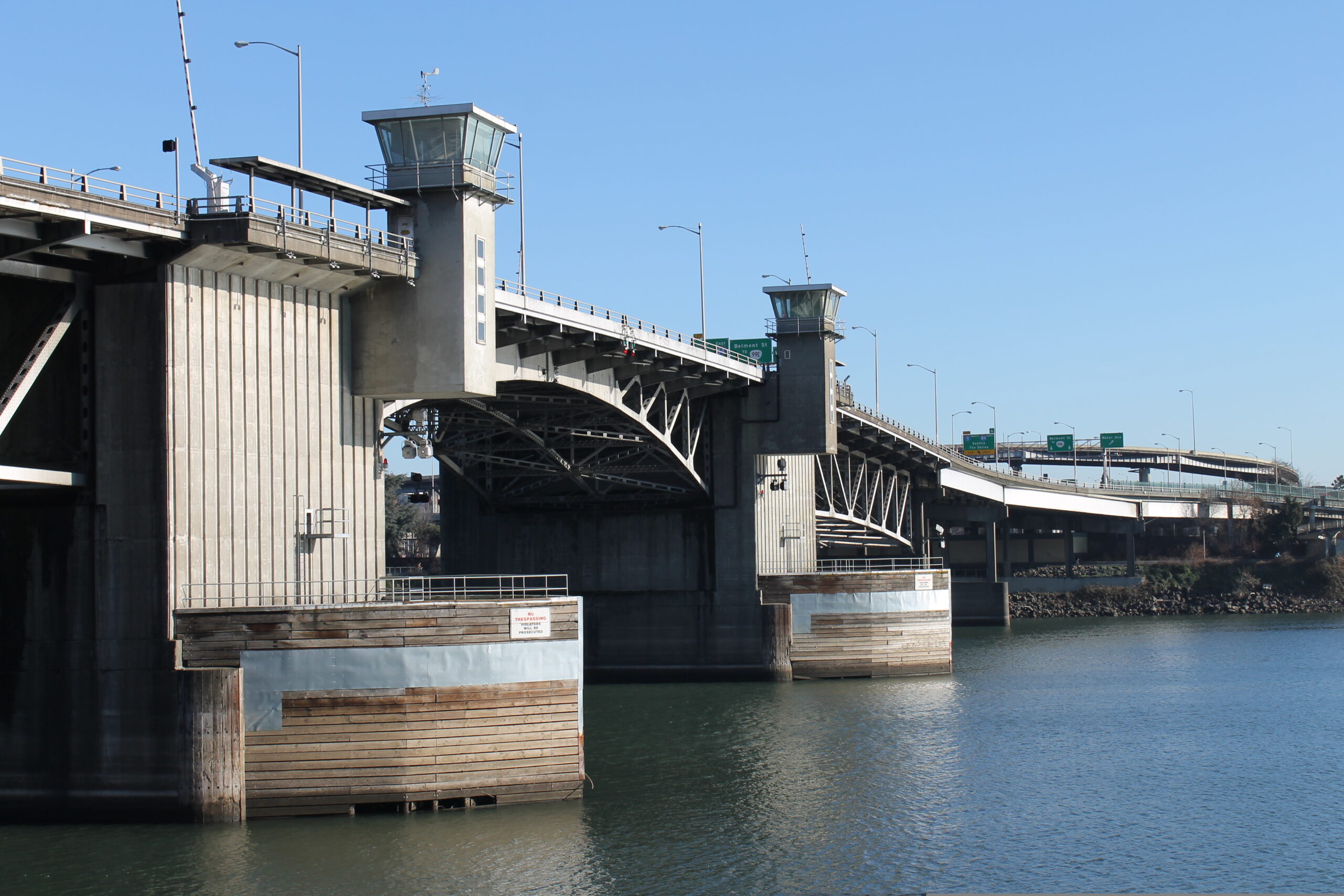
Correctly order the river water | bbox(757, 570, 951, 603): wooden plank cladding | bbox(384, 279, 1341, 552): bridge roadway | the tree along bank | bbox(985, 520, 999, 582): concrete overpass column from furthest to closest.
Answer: the tree along bank → bbox(985, 520, 999, 582): concrete overpass column → bbox(757, 570, 951, 603): wooden plank cladding → bbox(384, 279, 1341, 552): bridge roadway → the river water

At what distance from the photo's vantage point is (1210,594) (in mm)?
125312

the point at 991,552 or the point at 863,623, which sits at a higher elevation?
the point at 991,552

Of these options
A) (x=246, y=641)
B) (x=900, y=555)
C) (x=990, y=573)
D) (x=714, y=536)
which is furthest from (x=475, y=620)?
(x=990, y=573)

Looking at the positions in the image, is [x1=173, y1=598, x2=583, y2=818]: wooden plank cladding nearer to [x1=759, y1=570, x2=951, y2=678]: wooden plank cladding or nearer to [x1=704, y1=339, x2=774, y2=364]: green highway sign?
[x1=759, y1=570, x2=951, y2=678]: wooden plank cladding

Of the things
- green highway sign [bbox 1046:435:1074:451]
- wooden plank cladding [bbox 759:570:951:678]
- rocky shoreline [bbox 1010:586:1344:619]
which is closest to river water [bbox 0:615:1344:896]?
wooden plank cladding [bbox 759:570:951:678]

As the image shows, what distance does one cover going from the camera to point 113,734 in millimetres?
33156

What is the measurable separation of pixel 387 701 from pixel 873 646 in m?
39.3

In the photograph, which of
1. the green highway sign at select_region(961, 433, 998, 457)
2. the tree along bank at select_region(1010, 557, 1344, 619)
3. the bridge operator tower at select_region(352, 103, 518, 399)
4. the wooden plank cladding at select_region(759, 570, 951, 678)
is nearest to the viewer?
the bridge operator tower at select_region(352, 103, 518, 399)

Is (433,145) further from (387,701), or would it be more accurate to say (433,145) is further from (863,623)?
(863,623)

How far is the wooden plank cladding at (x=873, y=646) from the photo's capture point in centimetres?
6875

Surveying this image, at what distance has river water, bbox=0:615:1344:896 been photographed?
95.3 ft

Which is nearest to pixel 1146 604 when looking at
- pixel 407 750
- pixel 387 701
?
pixel 407 750

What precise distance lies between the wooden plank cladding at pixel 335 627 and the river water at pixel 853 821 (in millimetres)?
3876

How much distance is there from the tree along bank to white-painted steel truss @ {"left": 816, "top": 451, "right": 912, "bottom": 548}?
23.7m
